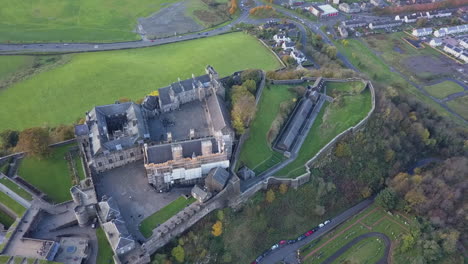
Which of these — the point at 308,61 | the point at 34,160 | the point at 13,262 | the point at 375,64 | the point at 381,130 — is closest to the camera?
the point at 13,262

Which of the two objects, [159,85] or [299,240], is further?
[159,85]

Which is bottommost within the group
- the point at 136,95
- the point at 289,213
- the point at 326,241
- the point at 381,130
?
the point at 326,241

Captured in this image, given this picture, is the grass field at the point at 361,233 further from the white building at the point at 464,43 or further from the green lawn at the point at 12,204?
the white building at the point at 464,43

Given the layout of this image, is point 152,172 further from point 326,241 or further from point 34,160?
point 326,241

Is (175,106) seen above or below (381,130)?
above

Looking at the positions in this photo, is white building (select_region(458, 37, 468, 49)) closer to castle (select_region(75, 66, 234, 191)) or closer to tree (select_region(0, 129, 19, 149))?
castle (select_region(75, 66, 234, 191))

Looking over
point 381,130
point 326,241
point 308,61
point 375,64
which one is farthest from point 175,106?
point 375,64
